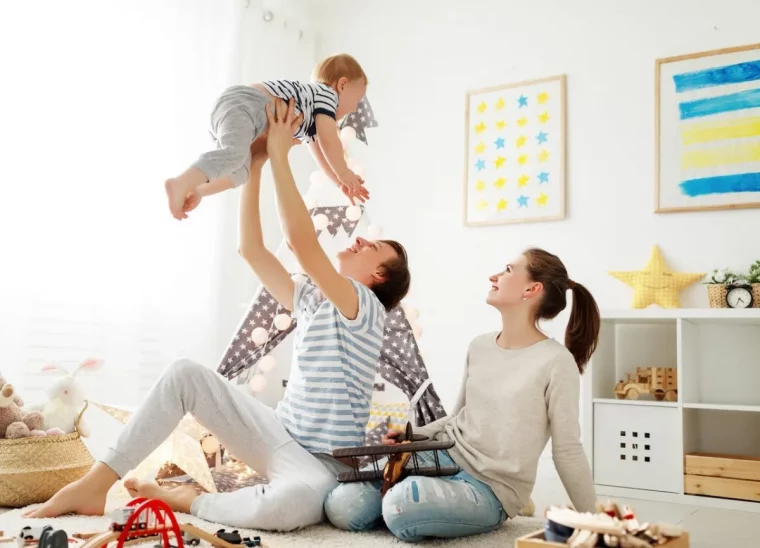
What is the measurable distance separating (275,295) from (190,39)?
1.49 metres

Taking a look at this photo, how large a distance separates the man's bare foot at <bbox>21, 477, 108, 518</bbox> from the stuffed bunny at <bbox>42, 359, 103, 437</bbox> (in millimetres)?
488

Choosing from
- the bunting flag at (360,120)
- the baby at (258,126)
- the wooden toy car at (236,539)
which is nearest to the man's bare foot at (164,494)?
the wooden toy car at (236,539)

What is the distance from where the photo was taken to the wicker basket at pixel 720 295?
254cm

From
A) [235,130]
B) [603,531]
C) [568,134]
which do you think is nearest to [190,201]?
[235,130]

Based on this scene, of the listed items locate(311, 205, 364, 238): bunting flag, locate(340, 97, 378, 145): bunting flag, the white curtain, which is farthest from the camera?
locate(340, 97, 378, 145): bunting flag

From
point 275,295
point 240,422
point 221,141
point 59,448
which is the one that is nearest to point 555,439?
point 240,422

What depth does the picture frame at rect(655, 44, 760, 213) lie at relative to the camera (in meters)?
2.77

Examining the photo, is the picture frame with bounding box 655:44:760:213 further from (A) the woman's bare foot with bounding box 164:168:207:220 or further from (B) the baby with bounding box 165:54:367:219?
(A) the woman's bare foot with bounding box 164:168:207:220

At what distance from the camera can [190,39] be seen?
304 cm

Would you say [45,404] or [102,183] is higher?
[102,183]

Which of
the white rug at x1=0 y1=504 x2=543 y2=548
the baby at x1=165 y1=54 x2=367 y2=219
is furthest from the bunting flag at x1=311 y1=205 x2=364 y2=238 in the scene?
the white rug at x1=0 y1=504 x2=543 y2=548

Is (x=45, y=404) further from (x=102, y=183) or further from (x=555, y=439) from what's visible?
(x=555, y=439)

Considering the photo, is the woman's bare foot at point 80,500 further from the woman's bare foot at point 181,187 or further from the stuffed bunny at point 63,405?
the woman's bare foot at point 181,187

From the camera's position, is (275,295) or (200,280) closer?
(275,295)
